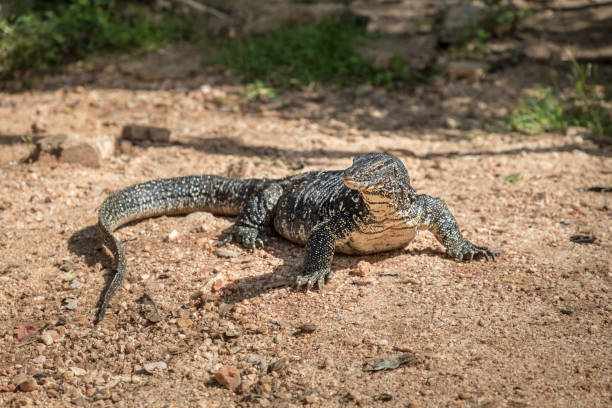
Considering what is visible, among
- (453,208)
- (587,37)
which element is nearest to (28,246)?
(453,208)

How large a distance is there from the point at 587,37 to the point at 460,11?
97.6 inches

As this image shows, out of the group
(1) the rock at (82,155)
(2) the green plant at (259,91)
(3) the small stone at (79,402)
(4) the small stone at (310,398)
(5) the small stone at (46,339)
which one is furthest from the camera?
(2) the green plant at (259,91)

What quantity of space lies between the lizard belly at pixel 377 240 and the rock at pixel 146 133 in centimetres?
405

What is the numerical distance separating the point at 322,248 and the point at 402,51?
690 cm

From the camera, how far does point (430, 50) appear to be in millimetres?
11234

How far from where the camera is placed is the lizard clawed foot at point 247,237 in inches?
239

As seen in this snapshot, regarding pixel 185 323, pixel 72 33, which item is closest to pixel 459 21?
pixel 72 33

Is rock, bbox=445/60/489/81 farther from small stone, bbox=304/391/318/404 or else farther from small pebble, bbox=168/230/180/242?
small stone, bbox=304/391/318/404

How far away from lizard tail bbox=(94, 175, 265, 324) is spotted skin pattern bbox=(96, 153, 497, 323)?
1cm

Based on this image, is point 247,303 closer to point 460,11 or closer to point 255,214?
point 255,214

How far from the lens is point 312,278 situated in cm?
512

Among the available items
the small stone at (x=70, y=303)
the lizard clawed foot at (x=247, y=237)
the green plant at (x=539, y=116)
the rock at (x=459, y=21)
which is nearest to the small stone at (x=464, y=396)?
the lizard clawed foot at (x=247, y=237)

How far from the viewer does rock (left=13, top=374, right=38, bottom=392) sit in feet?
13.7

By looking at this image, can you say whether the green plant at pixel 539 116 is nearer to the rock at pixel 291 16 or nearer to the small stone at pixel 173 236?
the rock at pixel 291 16
